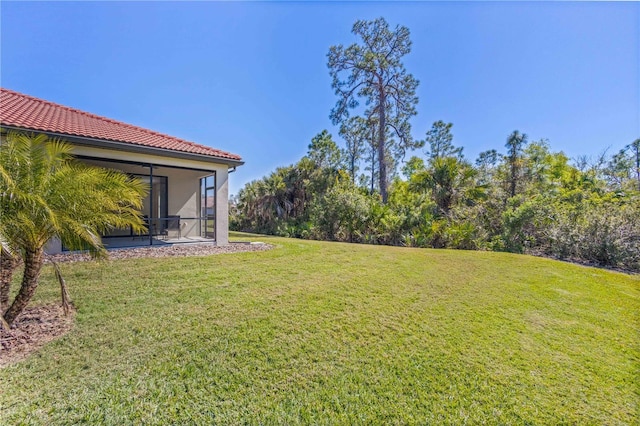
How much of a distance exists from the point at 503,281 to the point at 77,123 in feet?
44.9

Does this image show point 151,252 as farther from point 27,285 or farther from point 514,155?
point 514,155

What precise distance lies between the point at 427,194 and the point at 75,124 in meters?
15.7

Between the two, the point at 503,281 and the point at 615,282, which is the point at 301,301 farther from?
the point at 615,282

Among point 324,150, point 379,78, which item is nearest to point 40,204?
point 324,150

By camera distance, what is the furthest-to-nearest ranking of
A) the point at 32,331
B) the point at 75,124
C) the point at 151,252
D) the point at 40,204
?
the point at 75,124 < the point at 151,252 < the point at 32,331 < the point at 40,204

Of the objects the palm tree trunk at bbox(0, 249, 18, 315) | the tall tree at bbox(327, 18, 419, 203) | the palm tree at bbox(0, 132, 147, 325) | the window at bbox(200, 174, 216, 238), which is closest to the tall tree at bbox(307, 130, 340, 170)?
the tall tree at bbox(327, 18, 419, 203)

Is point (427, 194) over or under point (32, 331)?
over

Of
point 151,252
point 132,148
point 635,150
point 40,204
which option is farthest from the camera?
point 635,150

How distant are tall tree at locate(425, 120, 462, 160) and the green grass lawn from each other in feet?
97.4

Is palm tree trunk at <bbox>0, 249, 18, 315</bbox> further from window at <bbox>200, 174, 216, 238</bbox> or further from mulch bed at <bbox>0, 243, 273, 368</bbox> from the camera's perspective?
window at <bbox>200, 174, 216, 238</bbox>

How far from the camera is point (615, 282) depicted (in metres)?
7.04

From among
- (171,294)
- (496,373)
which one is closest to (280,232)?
(171,294)

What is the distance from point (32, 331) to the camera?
347 cm

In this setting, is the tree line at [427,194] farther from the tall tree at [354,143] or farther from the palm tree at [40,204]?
the palm tree at [40,204]
